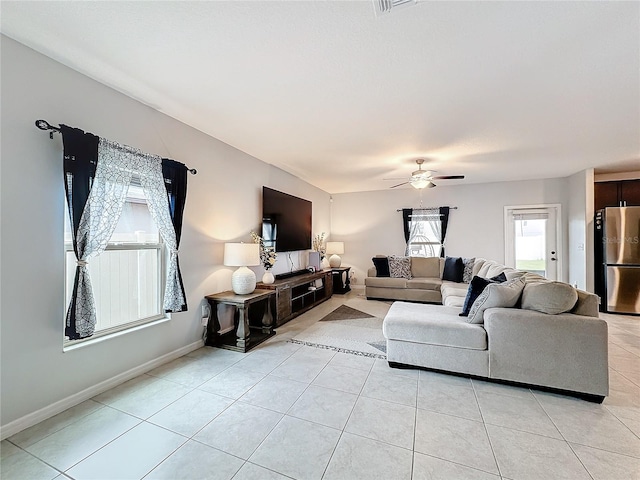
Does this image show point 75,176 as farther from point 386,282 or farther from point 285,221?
point 386,282

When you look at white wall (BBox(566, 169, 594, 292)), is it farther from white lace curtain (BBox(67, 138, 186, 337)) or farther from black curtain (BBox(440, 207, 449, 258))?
white lace curtain (BBox(67, 138, 186, 337))

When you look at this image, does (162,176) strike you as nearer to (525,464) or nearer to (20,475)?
(20,475)

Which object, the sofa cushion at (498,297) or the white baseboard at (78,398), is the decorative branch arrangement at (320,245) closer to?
the white baseboard at (78,398)

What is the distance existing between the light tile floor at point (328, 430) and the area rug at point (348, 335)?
0.56m

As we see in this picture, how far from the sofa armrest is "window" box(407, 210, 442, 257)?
415 centimetres

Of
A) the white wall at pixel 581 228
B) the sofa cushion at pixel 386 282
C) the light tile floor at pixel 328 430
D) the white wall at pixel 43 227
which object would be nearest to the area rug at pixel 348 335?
the light tile floor at pixel 328 430

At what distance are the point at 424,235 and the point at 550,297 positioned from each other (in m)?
4.29

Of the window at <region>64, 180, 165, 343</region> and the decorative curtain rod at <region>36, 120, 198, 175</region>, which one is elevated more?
the decorative curtain rod at <region>36, 120, 198, 175</region>

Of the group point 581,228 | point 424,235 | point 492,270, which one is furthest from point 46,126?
point 581,228

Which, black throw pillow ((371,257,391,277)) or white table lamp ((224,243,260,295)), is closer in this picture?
white table lamp ((224,243,260,295))

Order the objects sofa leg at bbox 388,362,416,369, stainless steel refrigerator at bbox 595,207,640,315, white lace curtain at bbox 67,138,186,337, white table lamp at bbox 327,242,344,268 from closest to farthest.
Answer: white lace curtain at bbox 67,138,186,337 < sofa leg at bbox 388,362,416,369 < stainless steel refrigerator at bbox 595,207,640,315 < white table lamp at bbox 327,242,344,268

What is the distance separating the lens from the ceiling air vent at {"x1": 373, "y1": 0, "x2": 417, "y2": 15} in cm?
147

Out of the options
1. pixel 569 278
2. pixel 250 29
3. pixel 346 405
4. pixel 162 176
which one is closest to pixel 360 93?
pixel 250 29

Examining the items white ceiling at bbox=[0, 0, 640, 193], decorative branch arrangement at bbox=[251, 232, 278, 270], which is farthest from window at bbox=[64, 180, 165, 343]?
decorative branch arrangement at bbox=[251, 232, 278, 270]
